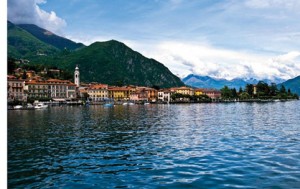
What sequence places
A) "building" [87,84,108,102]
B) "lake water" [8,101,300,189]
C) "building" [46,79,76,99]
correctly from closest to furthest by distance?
"lake water" [8,101,300,189]
"building" [46,79,76,99]
"building" [87,84,108,102]

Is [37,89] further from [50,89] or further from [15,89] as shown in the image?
[15,89]

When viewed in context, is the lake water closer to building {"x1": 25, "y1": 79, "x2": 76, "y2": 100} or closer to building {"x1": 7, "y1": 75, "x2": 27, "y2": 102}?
building {"x1": 7, "y1": 75, "x2": 27, "y2": 102}

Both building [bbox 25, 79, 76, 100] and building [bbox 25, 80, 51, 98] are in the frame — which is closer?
building [bbox 25, 80, 51, 98]

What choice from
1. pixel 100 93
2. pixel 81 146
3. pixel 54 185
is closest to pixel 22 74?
pixel 100 93

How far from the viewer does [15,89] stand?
139 m

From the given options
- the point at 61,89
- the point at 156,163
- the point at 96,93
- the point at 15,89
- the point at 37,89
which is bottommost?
A: the point at 156,163

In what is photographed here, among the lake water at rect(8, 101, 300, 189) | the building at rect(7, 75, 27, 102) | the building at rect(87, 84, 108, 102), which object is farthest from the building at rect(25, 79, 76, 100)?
the lake water at rect(8, 101, 300, 189)

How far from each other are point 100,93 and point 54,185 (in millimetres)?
187028

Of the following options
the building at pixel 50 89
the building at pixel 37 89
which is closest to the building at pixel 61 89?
the building at pixel 50 89

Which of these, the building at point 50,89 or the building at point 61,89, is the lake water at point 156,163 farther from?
the building at point 61,89

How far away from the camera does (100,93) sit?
200 meters

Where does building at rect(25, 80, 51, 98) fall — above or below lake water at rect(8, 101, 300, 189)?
above

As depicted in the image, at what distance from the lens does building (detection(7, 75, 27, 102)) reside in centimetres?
13582

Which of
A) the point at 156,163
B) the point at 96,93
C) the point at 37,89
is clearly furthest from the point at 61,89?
the point at 156,163
